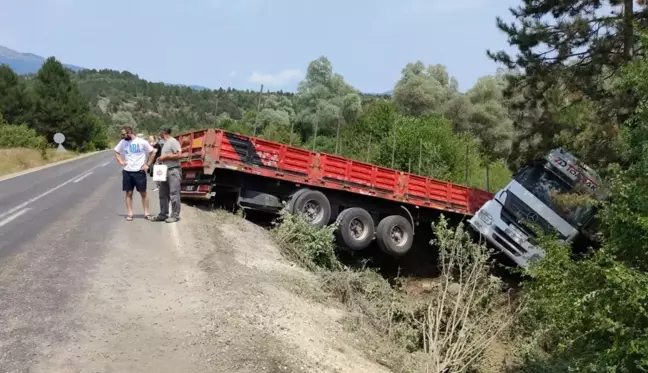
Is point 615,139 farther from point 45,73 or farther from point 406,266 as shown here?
point 45,73

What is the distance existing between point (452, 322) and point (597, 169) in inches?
250

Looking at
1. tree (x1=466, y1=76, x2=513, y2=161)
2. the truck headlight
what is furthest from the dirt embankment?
tree (x1=466, y1=76, x2=513, y2=161)

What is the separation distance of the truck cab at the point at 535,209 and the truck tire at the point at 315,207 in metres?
4.15

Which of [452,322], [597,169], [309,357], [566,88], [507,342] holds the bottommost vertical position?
[507,342]

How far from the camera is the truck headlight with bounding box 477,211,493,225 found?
49.1 feet

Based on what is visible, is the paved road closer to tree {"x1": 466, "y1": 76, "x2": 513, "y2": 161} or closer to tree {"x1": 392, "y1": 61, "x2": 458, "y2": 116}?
tree {"x1": 466, "y1": 76, "x2": 513, "y2": 161}

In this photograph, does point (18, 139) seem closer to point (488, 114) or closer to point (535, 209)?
point (488, 114)

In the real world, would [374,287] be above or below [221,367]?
below

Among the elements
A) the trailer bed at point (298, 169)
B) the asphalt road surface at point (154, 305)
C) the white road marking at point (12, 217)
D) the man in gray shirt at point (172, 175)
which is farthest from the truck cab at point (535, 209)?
the white road marking at point (12, 217)

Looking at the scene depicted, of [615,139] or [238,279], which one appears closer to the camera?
[238,279]

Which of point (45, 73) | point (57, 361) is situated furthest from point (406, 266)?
point (45, 73)

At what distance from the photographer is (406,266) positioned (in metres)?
17.6

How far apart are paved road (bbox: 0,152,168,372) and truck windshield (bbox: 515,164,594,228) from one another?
29.9 feet

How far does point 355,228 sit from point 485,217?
135 inches
